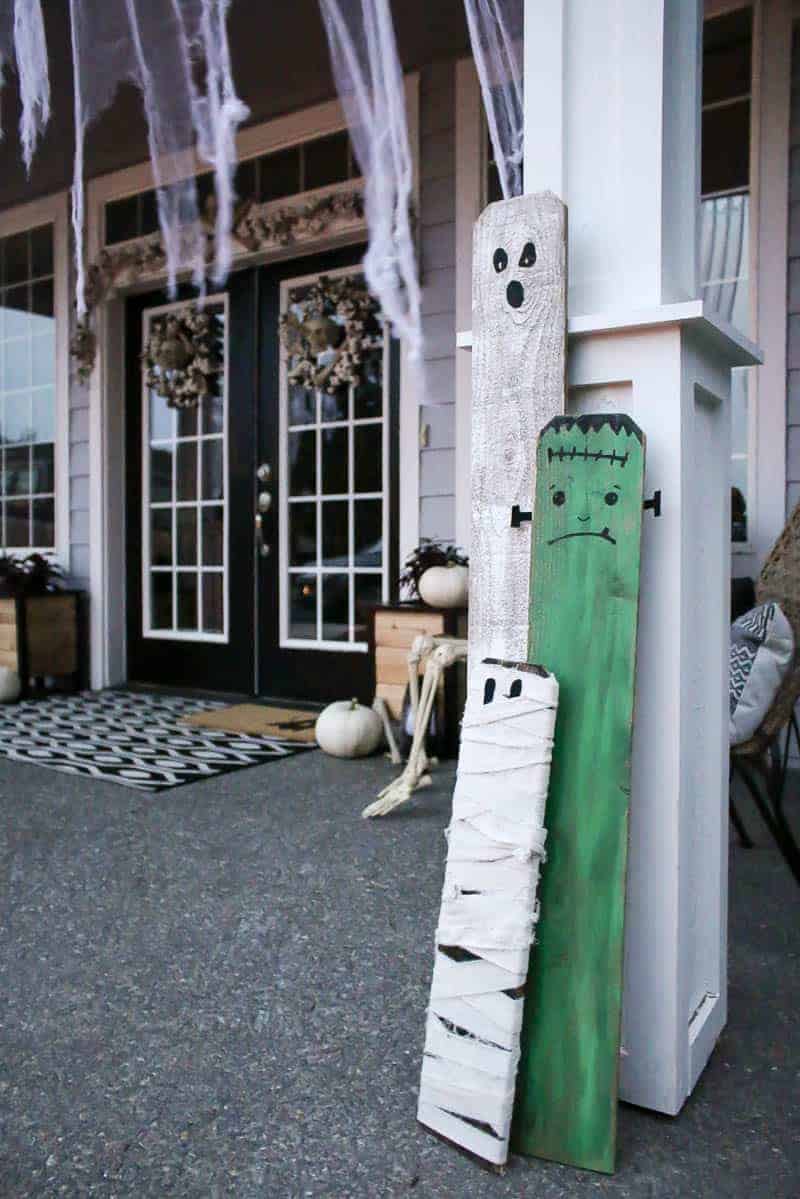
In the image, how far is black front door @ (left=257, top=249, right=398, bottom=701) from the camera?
13.7 ft

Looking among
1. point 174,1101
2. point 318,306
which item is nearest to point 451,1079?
point 174,1101

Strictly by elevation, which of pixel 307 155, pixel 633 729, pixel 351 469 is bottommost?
pixel 633 729

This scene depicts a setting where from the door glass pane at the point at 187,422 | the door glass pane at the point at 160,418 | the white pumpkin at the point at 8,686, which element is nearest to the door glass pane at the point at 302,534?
the door glass pane at the point at 187,422

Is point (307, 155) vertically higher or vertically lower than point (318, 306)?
higher

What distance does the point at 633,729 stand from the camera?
1223mm

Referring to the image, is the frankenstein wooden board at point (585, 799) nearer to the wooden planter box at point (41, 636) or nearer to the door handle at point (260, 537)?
the door handle at point (260, 537)

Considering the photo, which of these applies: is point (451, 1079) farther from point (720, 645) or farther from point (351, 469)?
point (351, 469)

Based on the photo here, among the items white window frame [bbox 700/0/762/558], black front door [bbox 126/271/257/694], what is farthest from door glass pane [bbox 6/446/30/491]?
white window frame [bbox 700/0/762/558]

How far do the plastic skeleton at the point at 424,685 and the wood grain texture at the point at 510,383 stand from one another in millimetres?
1647

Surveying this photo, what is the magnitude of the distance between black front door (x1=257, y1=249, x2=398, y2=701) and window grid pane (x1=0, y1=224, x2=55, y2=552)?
4.94 feet

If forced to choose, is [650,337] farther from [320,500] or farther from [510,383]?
[320,500]

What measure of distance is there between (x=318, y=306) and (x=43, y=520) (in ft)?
7.01

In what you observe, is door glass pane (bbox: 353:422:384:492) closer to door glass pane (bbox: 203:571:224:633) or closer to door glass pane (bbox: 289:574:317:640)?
door glass pane (bbox: 289:574:317:640)

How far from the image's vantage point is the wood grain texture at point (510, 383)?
1.26 meters
